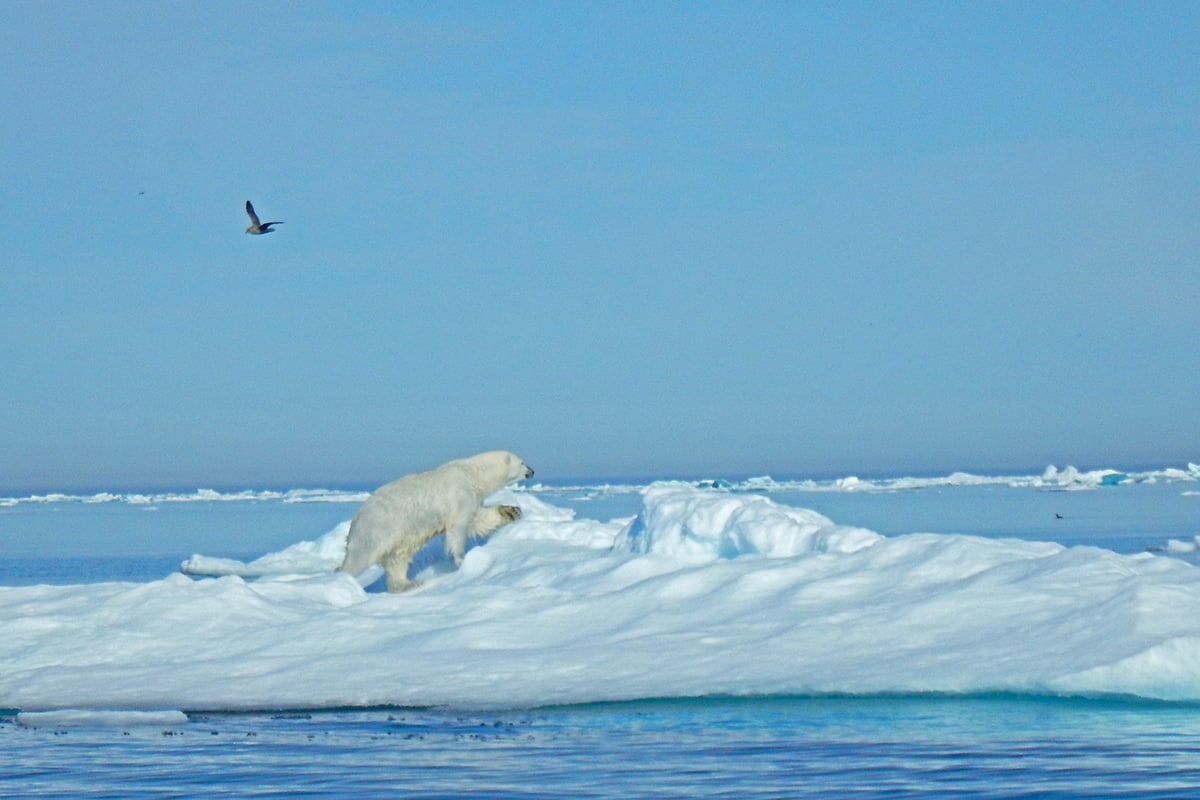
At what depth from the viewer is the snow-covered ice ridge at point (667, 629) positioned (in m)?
8.33

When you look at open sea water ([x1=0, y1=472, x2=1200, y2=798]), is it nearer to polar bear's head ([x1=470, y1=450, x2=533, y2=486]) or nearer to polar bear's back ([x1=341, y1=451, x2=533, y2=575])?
polar bear's back ([x1=341, y1=451, x2=533, y2=575])

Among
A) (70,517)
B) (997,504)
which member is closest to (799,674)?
(997,504)

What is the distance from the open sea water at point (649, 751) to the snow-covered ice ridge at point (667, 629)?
20 centimetres

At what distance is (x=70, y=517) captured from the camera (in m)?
45.8

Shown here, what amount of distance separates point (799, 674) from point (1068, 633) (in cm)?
155

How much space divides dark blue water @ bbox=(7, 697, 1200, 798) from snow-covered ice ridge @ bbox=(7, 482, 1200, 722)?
199 mm

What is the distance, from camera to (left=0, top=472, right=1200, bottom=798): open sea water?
6.36 m

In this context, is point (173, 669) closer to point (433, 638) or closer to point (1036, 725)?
point (433, 638)

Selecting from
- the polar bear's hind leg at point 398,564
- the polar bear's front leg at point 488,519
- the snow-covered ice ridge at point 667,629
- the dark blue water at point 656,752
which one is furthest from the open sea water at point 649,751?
the polar bear's front leg at point 488,519

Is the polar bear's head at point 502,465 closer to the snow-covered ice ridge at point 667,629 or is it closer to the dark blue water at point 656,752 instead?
the snow-covered ice ridge at point 667,629

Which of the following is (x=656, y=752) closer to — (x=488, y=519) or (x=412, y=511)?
(x=412, y=511)

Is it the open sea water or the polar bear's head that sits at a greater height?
the polar bear's head

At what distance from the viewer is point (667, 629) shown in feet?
31.8

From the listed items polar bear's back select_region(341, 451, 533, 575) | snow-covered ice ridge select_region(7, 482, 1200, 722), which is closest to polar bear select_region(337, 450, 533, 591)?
polar bear's back select_region(341, 451, 533, 575)
